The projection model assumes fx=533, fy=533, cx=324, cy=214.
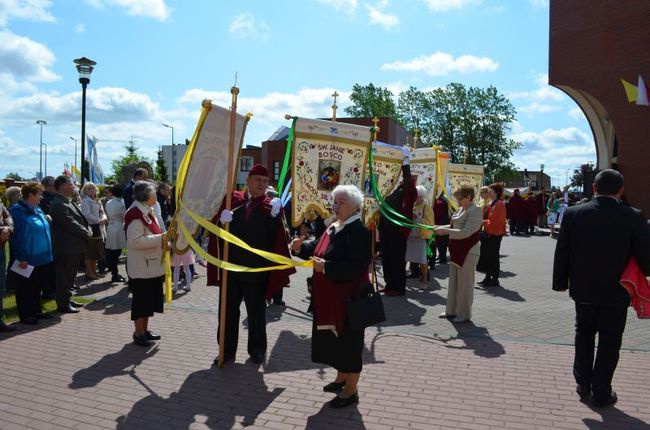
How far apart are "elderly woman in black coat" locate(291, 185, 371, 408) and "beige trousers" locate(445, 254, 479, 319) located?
343cm

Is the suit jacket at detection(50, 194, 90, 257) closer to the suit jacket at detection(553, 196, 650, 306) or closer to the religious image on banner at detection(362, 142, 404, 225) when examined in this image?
the religious image on banner at detection(362, 142, 404, 225)

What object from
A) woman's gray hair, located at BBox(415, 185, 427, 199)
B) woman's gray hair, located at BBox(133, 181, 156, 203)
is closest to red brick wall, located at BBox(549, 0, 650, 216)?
woman's gray hair, located at BBox(415, 185, 427, 199)

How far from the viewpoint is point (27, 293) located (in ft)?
24.3

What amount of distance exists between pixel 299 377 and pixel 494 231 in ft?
22.4

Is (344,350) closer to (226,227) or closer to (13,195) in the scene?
Result: (226,227)

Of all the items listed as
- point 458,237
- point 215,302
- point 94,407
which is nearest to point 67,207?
point 215,302

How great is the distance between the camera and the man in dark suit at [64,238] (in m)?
7.96

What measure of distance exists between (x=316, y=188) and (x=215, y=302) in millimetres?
2590

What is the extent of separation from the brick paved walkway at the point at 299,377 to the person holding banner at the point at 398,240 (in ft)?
5.08

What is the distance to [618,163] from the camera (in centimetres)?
2409

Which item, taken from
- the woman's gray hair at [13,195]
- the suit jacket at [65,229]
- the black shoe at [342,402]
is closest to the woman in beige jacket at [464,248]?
the black shoe at [342,402]

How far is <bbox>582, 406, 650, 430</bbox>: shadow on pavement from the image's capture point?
430 centimetres

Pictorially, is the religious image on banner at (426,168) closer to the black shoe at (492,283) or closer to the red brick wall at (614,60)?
the black shoe at (492,283)

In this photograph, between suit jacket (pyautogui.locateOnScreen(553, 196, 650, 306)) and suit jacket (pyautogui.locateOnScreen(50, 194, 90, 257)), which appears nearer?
suit jacket (pyautogui.locateOnScreen(553, 196, 650, 306))
